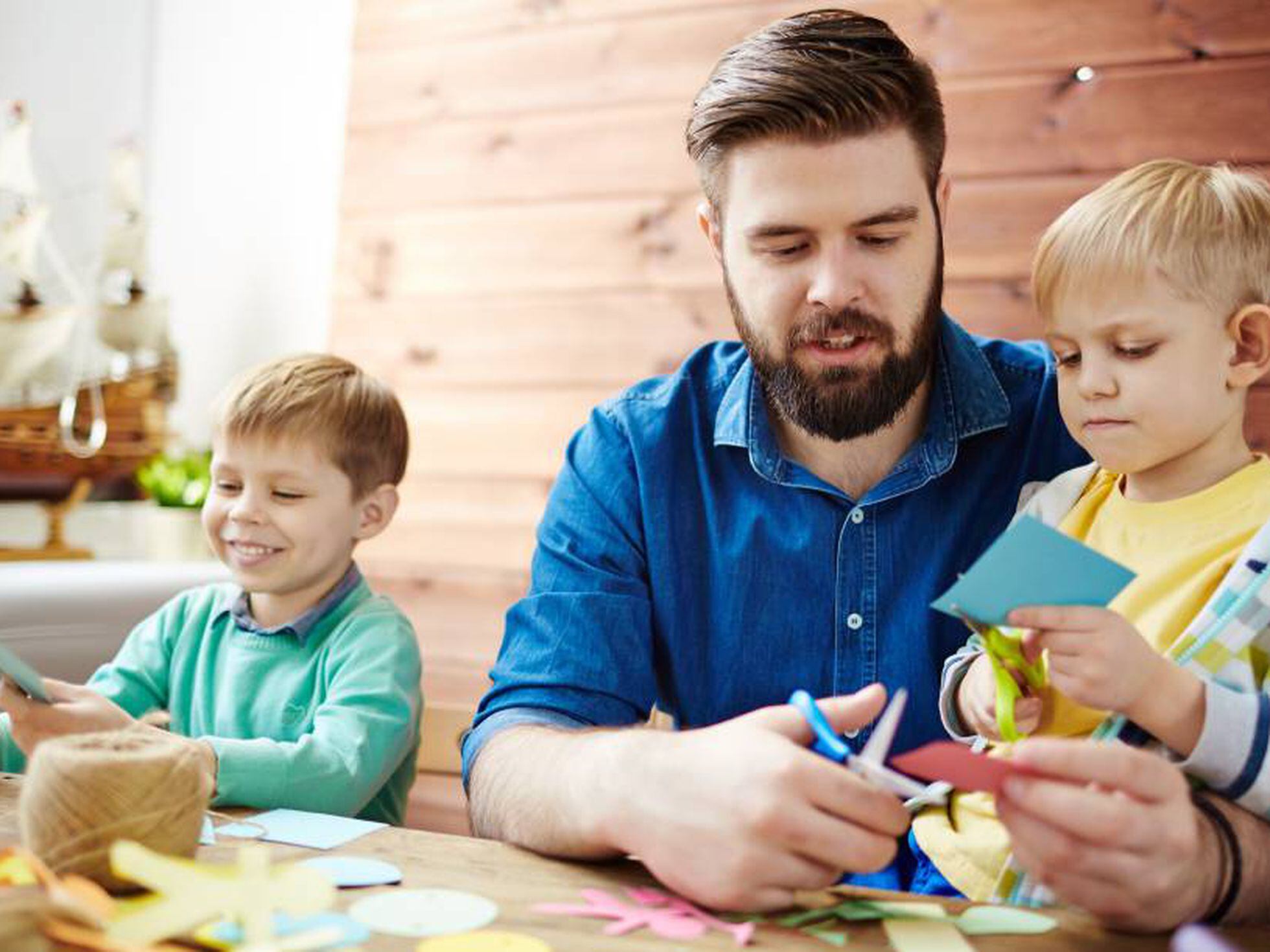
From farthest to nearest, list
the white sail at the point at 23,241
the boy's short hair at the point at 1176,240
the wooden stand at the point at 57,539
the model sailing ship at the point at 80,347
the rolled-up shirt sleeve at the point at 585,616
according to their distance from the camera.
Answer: the white sail at the point at 23,241
the model sailing ship at the point at 80,347
the wooden stand at the point at 57,539
the rolled-up shirt sleeve at the point at 585,616
the boy's short hair at the point at 1176,240

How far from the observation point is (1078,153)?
202 cm

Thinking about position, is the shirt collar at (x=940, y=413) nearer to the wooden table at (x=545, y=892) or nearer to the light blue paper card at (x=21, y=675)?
the wooden table at (x=545, y=892)

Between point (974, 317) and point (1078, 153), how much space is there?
30 centimetres

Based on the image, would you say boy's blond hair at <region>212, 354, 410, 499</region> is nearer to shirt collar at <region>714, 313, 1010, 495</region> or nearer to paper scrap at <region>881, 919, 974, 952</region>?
shirt collar at <region>714, 313, 1010, 495</region>

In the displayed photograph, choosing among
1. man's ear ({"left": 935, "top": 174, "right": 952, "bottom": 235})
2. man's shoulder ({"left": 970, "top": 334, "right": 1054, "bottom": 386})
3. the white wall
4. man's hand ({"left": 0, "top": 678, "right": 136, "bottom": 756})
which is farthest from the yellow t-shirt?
the white wall

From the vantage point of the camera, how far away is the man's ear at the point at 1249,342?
987 millimetres

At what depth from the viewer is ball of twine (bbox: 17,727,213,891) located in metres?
0.75

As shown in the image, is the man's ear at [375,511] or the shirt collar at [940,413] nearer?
the shirt collar at [940,413]

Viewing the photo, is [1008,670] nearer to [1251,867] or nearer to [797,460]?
[1251,867]

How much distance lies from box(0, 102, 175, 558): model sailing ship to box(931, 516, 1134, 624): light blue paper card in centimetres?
249

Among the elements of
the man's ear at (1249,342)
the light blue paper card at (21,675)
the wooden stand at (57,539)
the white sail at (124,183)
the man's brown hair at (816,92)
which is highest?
the white sail at (124,183)

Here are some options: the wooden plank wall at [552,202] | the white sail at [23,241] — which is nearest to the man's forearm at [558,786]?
the wooden plank wall at [552,202]

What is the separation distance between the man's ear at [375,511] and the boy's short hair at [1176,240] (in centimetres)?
80

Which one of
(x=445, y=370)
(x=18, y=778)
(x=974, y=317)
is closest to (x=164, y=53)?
(x=445, y=370)
